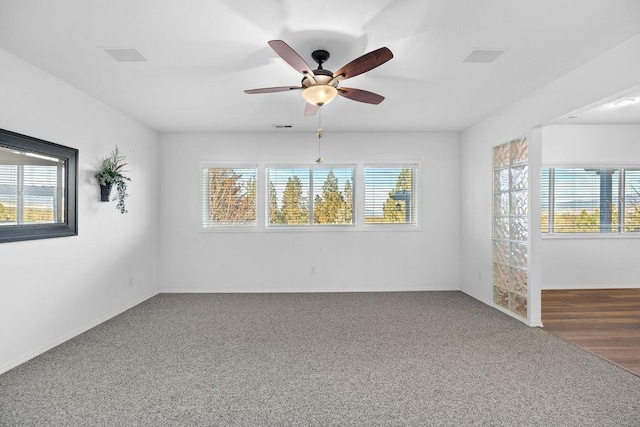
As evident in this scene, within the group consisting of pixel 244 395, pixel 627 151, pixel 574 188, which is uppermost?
pixel 627 151

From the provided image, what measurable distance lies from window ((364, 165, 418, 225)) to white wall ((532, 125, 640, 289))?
224 centimetres

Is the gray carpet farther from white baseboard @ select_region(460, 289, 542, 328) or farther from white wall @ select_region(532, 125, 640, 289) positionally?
white wall @ select_region(532, 125, 640, 289)

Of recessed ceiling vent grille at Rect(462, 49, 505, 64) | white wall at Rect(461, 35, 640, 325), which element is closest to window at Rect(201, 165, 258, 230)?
white wall at Rect(461, 35, 640, 325)

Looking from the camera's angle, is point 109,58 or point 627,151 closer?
point 109,58

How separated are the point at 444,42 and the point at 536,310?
124 inches

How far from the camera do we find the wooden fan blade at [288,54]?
214 centimetres

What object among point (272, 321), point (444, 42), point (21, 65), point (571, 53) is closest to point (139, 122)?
point (21, 65)

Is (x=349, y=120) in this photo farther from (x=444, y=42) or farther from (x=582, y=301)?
(x=582, y=301)

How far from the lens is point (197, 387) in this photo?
249 cm

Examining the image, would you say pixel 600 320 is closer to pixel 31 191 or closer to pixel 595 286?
pixel 595 286

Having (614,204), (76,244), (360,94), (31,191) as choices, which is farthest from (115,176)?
(614,204)

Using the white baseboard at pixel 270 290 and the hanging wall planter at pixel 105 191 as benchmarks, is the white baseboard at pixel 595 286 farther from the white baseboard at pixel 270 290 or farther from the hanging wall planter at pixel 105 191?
the hanging wall planter at pixel 105 191

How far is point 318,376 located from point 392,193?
3693 mm

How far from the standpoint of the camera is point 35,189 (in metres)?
3.15
